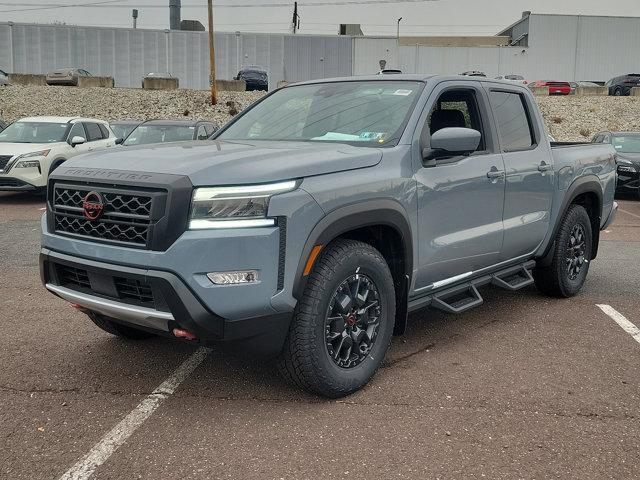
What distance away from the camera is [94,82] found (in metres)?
35.4

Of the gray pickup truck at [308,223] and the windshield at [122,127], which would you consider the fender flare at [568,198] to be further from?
the windshield at [122,127]

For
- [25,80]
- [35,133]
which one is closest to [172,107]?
[25,80]

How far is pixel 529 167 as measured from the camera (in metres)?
5.05

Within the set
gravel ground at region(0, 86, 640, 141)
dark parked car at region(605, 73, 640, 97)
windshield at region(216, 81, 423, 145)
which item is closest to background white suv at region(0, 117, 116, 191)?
windshield at region(216, 81, 423, 145)

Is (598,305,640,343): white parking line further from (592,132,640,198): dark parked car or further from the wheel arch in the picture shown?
(592,132,640,198): dark parked car

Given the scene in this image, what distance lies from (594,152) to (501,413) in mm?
3554

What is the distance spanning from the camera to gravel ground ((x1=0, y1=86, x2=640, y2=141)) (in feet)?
99.9

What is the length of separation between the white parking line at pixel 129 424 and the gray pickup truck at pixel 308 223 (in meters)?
0.45

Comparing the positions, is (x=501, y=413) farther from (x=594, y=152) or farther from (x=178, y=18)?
(x=178, y=18)

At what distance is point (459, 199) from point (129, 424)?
2.46 meters

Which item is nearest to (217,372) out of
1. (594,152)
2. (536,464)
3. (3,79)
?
(536,464)

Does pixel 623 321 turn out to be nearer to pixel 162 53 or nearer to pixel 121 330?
pixel 121 330

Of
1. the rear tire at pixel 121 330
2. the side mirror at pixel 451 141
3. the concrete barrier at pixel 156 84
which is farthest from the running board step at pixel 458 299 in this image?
the concrete barrier at pixel 156 84

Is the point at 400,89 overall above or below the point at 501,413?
above
